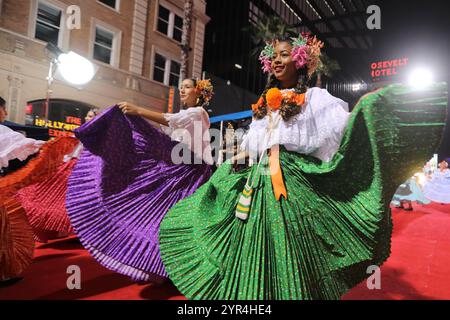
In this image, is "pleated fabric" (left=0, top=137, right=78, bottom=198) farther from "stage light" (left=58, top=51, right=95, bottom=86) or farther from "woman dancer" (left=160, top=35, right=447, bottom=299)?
"stage light" (left=58, top=51, right=95, bottom=86)

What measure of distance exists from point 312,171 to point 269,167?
0.76 feet

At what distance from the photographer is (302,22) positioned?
79.7ft

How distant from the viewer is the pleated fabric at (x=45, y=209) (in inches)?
139

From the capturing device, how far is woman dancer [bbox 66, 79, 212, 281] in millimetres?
2203

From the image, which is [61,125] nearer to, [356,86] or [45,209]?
[45,209]

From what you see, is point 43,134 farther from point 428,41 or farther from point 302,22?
point 302,22

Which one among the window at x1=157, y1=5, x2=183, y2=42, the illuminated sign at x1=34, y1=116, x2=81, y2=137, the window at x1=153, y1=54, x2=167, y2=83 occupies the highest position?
the window at x1=157, y1=5, x2=183, y2=42

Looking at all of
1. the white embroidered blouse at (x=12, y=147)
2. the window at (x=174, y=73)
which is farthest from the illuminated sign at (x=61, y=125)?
the white embroidered blouse at (x=12, y=147)

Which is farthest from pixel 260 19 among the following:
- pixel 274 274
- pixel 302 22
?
pixel 274 274

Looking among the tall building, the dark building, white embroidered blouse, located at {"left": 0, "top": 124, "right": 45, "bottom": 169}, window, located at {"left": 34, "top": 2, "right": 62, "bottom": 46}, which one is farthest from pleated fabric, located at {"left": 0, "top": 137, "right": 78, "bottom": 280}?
the dark building

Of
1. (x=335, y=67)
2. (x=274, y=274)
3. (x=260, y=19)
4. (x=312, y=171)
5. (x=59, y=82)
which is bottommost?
(x=274, y=274)

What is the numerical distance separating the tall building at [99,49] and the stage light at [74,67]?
4.98ft

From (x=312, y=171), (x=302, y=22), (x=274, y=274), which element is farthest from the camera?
(x=302, y=22)

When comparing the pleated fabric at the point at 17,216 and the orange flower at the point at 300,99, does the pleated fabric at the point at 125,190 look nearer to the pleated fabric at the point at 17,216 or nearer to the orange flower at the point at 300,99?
the pleated fabric at the point at 17,216
